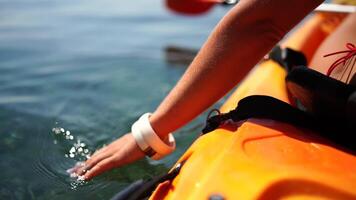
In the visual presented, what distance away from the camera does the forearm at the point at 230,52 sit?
94cm

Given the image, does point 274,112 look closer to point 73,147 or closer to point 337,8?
point 73,147

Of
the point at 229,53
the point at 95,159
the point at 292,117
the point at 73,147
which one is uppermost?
the point at 229,53

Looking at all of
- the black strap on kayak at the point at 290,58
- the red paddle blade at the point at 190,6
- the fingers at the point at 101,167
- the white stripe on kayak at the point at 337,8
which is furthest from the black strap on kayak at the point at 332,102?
the red paddle blade at the point at 190,6

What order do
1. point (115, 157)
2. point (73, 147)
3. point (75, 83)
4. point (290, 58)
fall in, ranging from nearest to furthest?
point (115, 157)
point (73, 147)
point (290, 58)
point (75, 83)

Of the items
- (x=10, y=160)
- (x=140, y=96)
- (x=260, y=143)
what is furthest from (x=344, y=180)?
(x=140, y=96)

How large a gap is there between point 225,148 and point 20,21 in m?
3.47

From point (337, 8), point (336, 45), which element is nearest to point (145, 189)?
point (336, 45)

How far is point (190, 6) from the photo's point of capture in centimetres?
304

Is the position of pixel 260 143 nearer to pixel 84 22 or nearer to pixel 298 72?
pixel 298 72

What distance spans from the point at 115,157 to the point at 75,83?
147cm

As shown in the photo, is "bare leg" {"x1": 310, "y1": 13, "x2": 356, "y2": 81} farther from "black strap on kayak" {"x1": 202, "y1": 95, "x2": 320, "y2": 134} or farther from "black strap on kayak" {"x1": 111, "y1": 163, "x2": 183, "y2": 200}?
"black strap on kayak" {"x1": 111, "y1": 163, "x2": 183, "y2": 200}

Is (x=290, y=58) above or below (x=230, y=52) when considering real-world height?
below

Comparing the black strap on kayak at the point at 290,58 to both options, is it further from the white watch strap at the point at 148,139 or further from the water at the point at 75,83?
the white watch strap at the point at 148,139

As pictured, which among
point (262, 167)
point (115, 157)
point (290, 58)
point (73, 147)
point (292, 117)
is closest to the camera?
point (262, 167)
